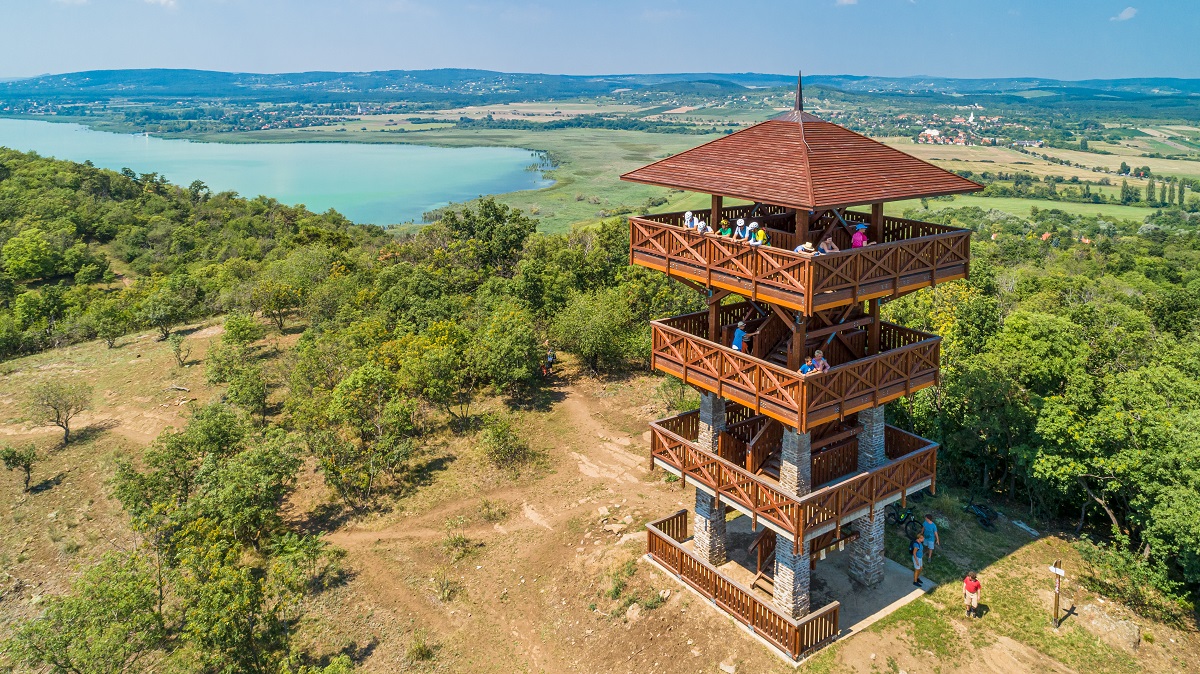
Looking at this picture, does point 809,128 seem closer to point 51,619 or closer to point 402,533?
point 402,533

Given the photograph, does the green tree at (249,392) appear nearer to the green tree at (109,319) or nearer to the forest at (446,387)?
the forest at (446,387)

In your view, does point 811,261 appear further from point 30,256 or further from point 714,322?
point 30,256

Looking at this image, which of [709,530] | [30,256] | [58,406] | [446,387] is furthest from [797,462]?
[30,256]

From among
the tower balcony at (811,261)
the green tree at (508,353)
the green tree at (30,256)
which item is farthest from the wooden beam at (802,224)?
the green tree at (30,256)

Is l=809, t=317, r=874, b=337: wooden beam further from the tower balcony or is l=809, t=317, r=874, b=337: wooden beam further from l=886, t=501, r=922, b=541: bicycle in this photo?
l=886, t=501, r=922, b=541: bicycle

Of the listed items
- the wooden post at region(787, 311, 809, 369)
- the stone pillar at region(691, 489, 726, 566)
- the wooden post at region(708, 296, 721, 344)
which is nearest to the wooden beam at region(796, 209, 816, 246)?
the wooden post at region(787, 311, 809, 369)
